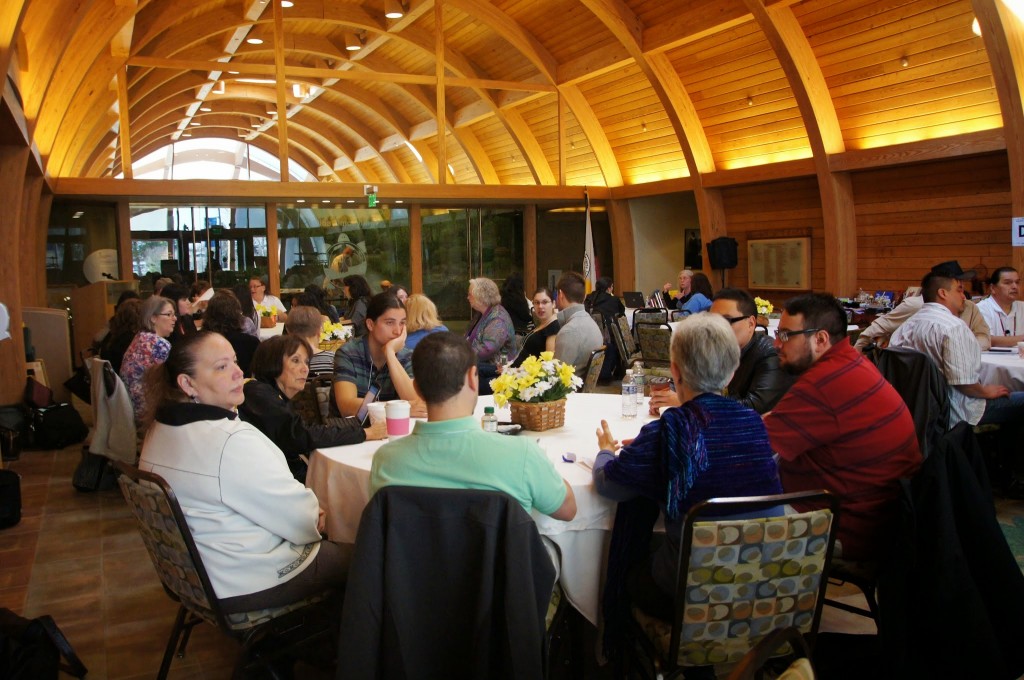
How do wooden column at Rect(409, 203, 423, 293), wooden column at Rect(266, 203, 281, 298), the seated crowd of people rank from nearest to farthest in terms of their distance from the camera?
the seated crowd of people < wooden column at Rect(266, 203, 281, 298) < wooden column at Rect(409, 203, 423, 293)

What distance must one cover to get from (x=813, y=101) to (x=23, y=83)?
28.8 feet

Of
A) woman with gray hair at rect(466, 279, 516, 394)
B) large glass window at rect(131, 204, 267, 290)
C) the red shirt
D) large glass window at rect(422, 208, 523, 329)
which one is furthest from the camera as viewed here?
large glass window at rect(422, 208, 523, 329)

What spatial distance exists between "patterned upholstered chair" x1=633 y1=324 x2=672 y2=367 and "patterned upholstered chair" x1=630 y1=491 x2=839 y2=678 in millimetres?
5480

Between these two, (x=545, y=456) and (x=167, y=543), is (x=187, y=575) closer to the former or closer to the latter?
(x=167, y=543)

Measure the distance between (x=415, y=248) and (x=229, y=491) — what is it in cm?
1249

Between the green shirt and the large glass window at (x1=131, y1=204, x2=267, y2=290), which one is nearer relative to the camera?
the green shirt

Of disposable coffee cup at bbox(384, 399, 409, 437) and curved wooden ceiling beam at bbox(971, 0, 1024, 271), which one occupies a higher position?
curved wooden ceiling beam at bbox(971, 0, 1024, 271)

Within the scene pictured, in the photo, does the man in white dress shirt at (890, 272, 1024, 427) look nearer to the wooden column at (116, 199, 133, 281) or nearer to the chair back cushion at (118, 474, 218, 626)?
the chair back cushion at (118, 474, 218, 626)

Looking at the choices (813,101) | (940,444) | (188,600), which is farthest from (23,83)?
(813,101)

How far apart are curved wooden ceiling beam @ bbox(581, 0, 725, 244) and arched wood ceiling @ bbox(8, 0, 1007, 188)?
0.03 meters

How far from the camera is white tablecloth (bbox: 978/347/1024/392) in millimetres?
5379

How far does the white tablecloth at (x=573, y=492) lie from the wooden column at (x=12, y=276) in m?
5.34

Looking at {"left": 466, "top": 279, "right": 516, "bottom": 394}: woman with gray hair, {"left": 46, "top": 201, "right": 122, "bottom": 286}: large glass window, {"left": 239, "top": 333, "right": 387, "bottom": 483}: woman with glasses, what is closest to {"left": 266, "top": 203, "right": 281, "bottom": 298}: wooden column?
{"left": 46, "top": 201, "right": 122, "bottom": 286}: large glass window

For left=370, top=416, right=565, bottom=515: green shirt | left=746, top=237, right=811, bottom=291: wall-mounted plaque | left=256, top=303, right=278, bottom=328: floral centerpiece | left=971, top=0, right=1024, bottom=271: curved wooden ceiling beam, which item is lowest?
left=370, top=416, right=565, bottom=515: green shirt
